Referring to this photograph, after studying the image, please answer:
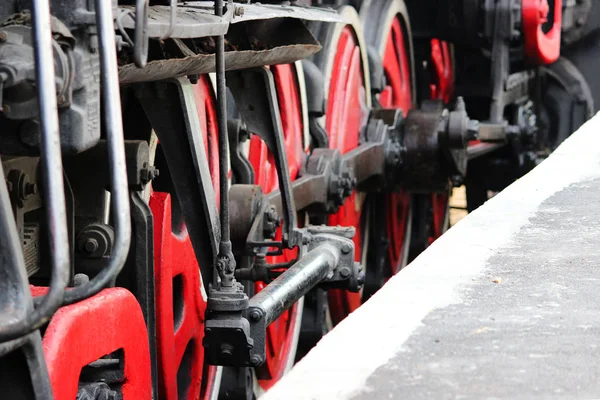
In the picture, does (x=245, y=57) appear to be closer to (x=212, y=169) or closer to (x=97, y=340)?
(x=212, y=169)

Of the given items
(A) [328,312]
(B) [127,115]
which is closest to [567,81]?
(A) [328,312]

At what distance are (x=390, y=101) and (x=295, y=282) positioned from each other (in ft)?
9.99

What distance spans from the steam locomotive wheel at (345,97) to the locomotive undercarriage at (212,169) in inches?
0.4

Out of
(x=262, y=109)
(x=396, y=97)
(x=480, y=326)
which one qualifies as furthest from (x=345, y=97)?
(x=480, y=326)

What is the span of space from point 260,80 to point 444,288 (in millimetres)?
1281

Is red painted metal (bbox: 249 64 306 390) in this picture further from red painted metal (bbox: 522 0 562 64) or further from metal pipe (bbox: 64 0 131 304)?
metal pipe (bbox: 64 0 131 304)

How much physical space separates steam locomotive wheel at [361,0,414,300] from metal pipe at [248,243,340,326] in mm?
2205

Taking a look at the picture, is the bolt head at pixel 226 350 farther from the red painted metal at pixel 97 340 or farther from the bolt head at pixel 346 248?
the bolt head at pixel 346 248

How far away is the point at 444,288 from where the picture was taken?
181 cm

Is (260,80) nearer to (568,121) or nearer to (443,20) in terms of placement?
(443,20)

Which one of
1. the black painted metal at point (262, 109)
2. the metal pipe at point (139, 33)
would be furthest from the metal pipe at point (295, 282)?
the metal pipe at point (139, 33)

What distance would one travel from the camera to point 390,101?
546cm

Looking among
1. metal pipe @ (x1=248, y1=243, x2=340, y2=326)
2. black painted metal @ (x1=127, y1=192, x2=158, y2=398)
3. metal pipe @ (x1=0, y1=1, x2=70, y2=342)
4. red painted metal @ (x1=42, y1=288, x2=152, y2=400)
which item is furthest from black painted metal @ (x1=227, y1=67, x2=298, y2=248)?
metal pipe @ (x1=0, y1=1, x2=70, y2=342)

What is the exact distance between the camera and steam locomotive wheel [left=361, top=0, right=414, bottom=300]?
16.5ft
